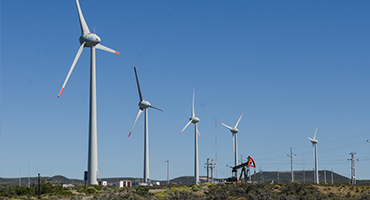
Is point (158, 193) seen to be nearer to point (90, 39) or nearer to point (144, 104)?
point (90, 39)

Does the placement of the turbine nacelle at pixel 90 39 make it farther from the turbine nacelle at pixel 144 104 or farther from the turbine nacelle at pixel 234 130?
the turbine nacelle at pixel 234 130

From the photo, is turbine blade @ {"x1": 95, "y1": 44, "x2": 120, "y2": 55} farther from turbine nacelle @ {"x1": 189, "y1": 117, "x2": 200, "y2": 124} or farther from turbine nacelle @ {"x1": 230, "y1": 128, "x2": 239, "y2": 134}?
turbine nacelle @ {"x1": 230, "y1": 128, "x2": 239, "y2": 134}

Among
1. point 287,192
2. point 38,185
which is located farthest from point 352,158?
point 38,185

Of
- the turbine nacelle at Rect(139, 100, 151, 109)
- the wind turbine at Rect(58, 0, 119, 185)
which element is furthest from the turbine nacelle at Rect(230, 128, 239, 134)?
the wind turbine at Rect(58, 0, 119, 185)

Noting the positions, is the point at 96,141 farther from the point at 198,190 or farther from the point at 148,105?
the point at 148,105

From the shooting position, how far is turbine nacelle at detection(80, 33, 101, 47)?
62.2 meters

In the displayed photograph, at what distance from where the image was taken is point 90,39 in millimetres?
62156

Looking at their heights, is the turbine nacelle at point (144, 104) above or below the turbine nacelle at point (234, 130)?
above

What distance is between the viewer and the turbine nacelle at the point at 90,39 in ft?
204

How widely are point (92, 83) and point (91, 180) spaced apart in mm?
12194

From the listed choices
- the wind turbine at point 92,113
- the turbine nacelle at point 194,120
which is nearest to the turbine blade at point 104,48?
the wind turbine at point 92,113

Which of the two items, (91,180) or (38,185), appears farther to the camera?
(91,180)

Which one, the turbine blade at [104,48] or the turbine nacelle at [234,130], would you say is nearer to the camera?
the turbine blade at [104,48]

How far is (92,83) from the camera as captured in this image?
5847 cm
